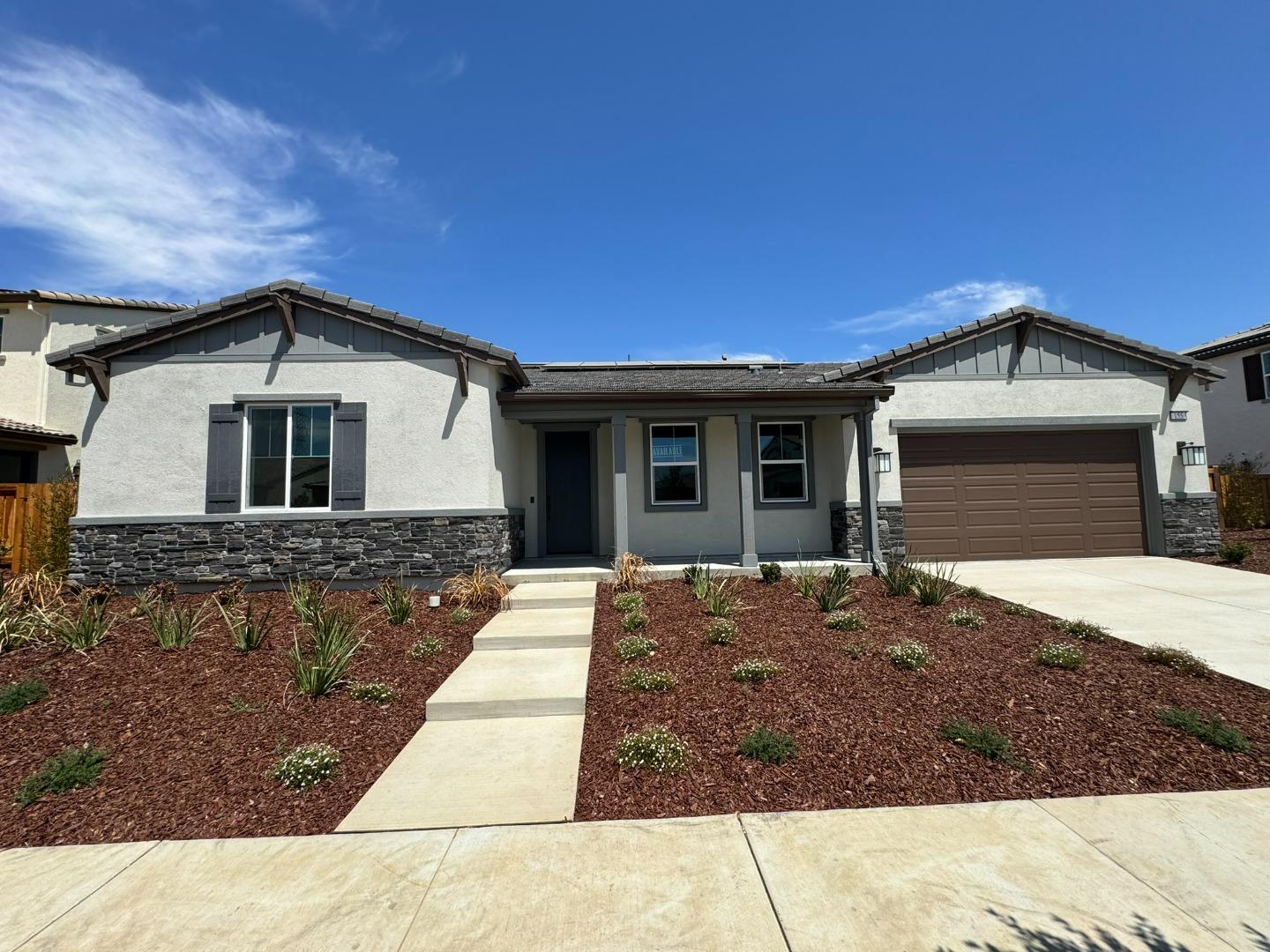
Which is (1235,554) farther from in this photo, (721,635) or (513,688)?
(513,688)

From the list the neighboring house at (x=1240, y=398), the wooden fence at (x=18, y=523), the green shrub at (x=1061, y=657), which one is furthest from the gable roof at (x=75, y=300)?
the neighboring house at (x=1240, y=398)

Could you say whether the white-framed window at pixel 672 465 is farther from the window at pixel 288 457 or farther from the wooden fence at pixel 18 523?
the wooden fence at pixel 18 523

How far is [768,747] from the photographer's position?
372cm

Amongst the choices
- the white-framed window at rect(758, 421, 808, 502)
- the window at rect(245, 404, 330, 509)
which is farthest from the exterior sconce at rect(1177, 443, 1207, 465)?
the window at rect(245, 404, 330, 509)

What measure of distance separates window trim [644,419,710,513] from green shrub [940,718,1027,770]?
6.95 m

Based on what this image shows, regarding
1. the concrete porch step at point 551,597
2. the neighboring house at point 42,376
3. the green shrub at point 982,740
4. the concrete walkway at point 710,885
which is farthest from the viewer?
the neighboring house at point 42,376

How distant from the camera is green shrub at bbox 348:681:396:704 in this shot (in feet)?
15.5

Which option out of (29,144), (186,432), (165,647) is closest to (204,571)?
(186,432)

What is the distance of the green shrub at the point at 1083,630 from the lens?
5.87 metres

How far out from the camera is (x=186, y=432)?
850 centimetres

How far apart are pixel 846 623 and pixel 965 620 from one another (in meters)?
1.36

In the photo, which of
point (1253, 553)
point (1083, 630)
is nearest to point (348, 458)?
point (1083, 630)

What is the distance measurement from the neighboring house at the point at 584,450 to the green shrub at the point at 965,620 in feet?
11.2

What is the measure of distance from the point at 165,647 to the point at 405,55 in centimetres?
838
